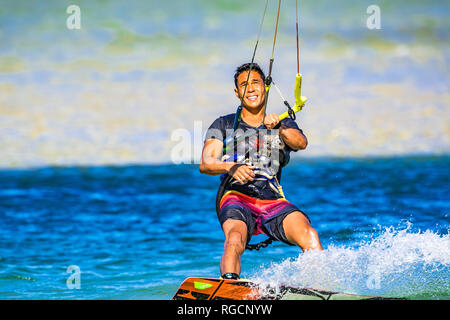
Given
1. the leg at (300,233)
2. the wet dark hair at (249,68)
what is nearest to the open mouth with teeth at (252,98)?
the wet dark hair at (249,68)

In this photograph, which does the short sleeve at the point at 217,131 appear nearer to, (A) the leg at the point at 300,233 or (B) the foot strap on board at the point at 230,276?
(A) the leg at the point at 300,233

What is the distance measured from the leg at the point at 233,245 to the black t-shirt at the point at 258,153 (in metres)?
0.45

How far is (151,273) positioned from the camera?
27.6 ft

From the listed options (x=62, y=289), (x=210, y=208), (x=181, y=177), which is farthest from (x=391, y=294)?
(x=181, y=177)

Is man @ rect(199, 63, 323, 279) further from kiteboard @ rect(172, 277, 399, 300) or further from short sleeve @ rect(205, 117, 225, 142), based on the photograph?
kiteboard @ rect(172, 277, 399, 300)

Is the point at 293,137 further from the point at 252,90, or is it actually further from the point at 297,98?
the point at 252,90

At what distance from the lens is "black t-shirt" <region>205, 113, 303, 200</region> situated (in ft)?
18.9

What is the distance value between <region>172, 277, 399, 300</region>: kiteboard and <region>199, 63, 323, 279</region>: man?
60cm

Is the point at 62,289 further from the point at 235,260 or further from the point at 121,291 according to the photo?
the point at 235,260

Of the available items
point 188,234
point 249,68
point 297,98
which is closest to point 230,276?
point 297,98

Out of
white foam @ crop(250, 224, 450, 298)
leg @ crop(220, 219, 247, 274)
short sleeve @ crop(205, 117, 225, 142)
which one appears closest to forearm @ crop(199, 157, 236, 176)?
short sleeve @ crop(205, 117, 225, 142)

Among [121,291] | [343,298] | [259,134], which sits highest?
[259,134]

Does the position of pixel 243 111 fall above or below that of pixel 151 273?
above

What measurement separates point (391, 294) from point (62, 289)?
387cm
